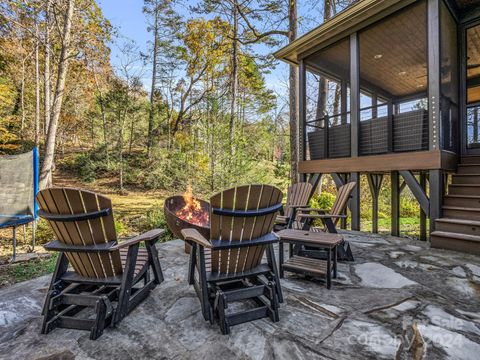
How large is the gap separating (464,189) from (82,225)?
Answer: 5.27 m

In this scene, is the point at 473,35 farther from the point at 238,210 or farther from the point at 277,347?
the point at 277,347

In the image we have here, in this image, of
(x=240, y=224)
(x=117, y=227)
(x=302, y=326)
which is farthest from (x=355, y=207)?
(x=117, y=227)

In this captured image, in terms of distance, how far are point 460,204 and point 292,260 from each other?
314 centimetres

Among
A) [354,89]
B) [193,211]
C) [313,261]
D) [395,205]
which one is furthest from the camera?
[395,205]

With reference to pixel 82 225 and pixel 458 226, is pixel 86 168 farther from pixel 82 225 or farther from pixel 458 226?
pixel 458 226

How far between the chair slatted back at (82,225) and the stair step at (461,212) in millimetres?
4574

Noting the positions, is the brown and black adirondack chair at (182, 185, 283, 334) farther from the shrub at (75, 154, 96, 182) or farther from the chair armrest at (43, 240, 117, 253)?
the shrub at (75, 154, 96, 182)

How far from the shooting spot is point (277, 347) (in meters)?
1.51

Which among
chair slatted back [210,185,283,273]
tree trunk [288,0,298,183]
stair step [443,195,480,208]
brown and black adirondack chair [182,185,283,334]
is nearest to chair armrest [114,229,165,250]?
brown and black adirondack chair [182,185,283,334]

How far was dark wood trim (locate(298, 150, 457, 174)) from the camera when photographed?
3.97 meters

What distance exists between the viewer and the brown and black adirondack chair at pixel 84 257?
167cm

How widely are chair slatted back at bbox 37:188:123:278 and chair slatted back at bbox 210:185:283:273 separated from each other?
28.6 inches

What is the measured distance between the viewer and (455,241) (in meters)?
3.54

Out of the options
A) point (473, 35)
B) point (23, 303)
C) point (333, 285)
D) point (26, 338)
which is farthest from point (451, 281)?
point (473, 35)
